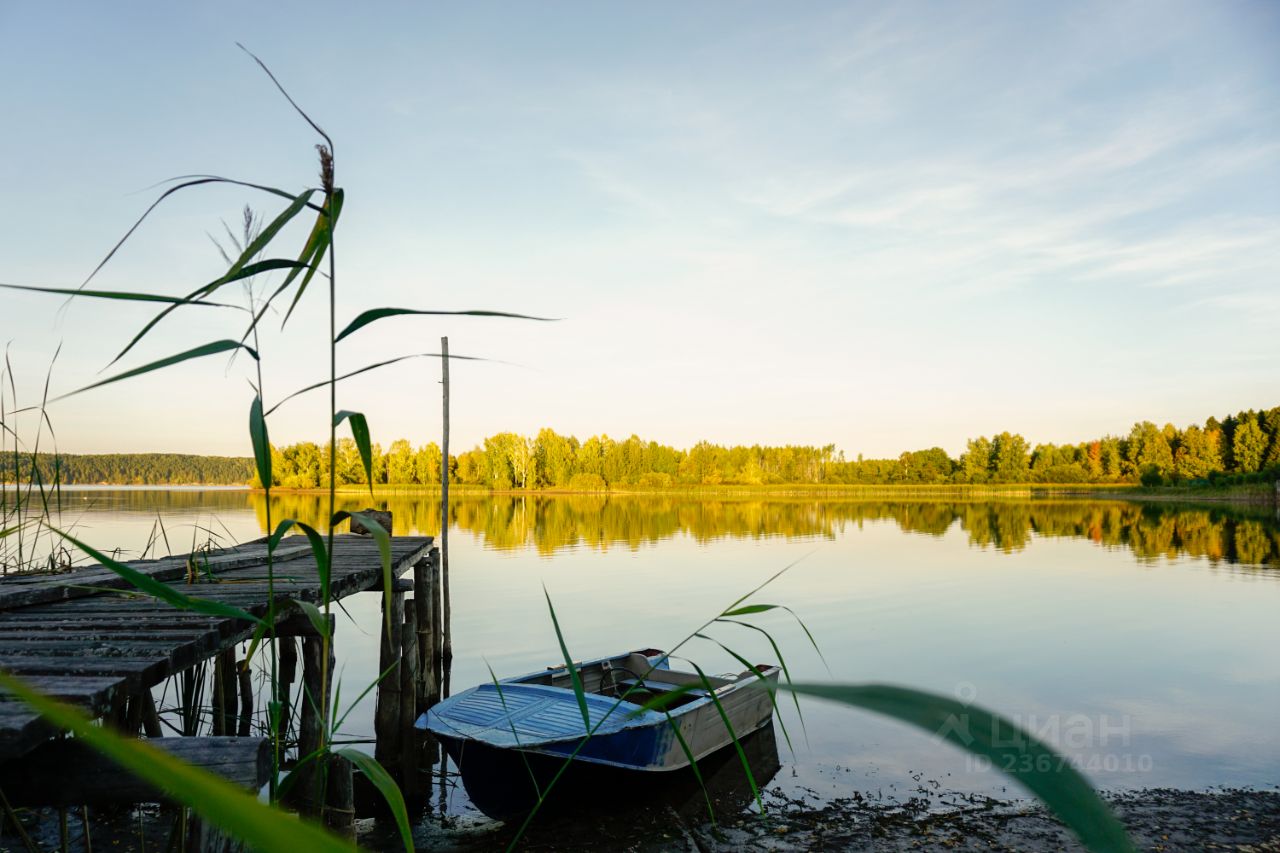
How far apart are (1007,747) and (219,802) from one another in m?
0.52

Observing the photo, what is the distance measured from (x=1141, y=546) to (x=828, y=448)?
4117 inches

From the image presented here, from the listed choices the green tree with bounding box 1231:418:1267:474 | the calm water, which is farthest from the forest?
the calm water

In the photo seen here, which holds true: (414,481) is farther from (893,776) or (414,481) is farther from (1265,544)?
(893,776)

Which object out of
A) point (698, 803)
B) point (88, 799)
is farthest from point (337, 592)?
point (698, 803)

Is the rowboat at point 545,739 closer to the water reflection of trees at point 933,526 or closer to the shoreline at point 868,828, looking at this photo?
the shoreline at point 868,828

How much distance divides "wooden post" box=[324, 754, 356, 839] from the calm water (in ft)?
2.88

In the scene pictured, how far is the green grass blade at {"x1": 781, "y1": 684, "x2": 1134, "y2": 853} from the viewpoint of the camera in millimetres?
553

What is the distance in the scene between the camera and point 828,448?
140000 mm

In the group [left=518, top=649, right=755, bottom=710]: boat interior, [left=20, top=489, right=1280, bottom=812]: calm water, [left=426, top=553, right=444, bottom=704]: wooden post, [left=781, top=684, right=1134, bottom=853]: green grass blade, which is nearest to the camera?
[left=781, top=684, right=1134, bottom=853]: green grass blade

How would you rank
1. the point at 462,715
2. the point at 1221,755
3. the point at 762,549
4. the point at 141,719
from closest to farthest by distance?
1. the point at 141,719
2. the point at 462,715
3. the point at 1221,755
4. the point at 762,549

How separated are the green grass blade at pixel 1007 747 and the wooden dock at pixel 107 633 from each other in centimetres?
221

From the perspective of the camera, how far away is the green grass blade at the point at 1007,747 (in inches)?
21.8

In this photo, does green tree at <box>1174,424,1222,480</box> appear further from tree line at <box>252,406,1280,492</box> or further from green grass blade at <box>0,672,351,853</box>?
green grass blade at <box>0,672,351,853</box>

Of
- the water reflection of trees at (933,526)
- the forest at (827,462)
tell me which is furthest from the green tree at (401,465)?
the water reflection of trees at (933,526)
